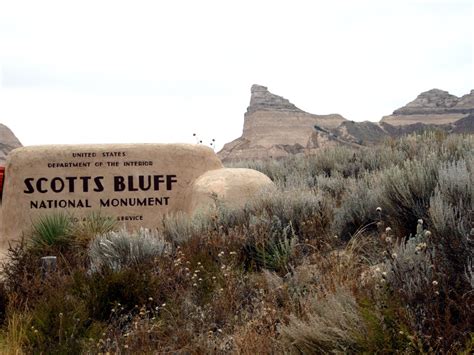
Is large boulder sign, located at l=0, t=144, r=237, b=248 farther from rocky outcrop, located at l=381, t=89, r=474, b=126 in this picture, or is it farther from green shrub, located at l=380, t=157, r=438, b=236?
rocky outcrop, located at l=381, t=89, r=474, b=126

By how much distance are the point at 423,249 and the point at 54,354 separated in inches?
119

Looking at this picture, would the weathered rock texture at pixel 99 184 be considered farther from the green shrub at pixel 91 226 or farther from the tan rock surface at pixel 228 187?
the green shrub at pixel 91 226

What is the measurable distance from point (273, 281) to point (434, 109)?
84306 millimetres

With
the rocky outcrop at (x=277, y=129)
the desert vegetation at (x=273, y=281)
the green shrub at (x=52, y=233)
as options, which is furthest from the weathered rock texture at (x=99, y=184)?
the rocky outcrop at (x=277, y=129)

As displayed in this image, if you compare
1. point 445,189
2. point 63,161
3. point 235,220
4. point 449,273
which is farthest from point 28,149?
point 449,273

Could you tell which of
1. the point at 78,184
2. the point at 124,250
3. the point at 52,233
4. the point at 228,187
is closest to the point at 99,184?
the point at 78,184

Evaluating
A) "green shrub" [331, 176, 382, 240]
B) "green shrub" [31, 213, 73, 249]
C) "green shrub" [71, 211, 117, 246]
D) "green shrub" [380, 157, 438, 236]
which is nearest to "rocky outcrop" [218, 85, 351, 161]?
"green shrub" [71, 211, 117, 246]

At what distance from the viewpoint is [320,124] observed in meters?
78.8

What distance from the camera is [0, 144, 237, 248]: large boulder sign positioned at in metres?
9.68

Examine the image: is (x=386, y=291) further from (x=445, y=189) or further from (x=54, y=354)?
(x=54, y=354)

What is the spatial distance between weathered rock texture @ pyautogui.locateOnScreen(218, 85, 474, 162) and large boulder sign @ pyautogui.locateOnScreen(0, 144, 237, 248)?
179 ft

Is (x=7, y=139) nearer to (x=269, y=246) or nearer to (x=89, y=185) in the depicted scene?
(x=89, y=185)

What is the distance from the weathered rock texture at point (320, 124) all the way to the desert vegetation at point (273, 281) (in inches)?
2262

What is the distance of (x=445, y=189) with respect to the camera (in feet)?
17.8
